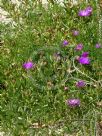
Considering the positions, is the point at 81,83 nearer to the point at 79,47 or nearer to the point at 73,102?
the point at 73,102

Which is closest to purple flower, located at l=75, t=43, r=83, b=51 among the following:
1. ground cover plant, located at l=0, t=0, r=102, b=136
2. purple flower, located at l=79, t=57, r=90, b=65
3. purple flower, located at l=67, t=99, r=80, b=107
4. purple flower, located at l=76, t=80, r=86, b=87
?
ground cover plant, located at l=0, t=0, r=102, b=136

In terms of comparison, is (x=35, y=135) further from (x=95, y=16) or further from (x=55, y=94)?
(x=95, y=16)

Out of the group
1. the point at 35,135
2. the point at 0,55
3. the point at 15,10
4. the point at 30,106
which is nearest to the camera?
the point at 35,135

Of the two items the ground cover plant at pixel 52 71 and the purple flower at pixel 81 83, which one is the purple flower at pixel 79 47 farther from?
the purple flower at pixel 81 83

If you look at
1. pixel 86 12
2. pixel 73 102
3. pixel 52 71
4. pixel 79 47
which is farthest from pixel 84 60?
pixel 86 12

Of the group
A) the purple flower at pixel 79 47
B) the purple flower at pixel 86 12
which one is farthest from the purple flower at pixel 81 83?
the purple flower at pixel 86 12

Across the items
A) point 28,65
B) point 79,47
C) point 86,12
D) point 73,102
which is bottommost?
point 73,102

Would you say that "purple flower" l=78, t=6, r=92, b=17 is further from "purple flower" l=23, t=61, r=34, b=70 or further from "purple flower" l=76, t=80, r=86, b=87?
"purple flower" l=76, t=80, r=86, b=87

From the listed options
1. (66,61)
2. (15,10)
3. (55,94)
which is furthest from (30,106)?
(15,10)

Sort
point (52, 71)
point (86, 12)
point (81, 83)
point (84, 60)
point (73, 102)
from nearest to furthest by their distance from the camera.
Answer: point (73, 102) → point (81, 83) → point (84, 60) → point (52, 71) → point (86, 12)
